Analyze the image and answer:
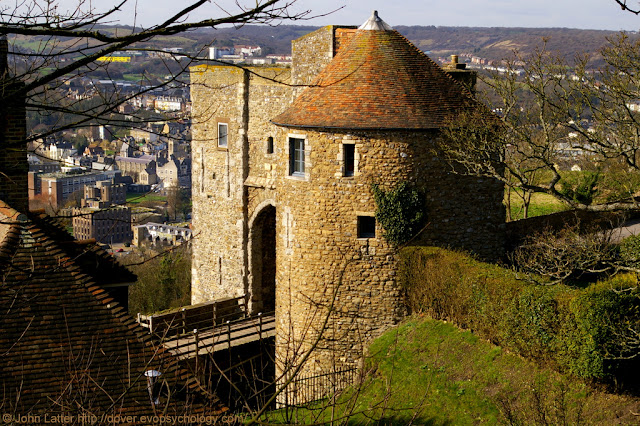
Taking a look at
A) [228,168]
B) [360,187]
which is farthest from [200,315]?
[360,187]

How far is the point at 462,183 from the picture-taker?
58.9ft

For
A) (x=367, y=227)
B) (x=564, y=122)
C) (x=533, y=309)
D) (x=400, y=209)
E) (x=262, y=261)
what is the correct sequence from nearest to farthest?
(x=533, y=309) → (x=564, y=122) → (x=400, y=209) → (x=367, y=227) → (x=262, y=261)

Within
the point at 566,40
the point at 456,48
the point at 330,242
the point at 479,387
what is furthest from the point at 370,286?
the point at 456,48

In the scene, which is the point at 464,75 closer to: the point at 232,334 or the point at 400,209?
the point at 400,209

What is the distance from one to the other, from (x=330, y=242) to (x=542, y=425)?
725cm

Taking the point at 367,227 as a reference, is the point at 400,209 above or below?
above

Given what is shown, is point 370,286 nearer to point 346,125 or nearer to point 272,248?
point 346,125


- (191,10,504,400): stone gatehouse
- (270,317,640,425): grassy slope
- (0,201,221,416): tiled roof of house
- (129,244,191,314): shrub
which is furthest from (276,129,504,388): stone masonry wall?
(129,244,191,314): shrub

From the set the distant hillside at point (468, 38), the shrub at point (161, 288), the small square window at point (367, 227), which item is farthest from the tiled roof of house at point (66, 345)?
the distant hillside at point (468, 38)

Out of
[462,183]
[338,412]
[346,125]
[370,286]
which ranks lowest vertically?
[338,412]

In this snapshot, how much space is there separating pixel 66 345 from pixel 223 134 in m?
16.2

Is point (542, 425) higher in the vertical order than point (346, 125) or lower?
lower

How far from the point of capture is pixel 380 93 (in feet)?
57.6

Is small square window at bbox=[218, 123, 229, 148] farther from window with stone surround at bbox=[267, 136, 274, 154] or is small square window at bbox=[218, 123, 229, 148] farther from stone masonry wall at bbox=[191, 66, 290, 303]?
window with stone surround at bbox=[267, 136, 274, 154]
